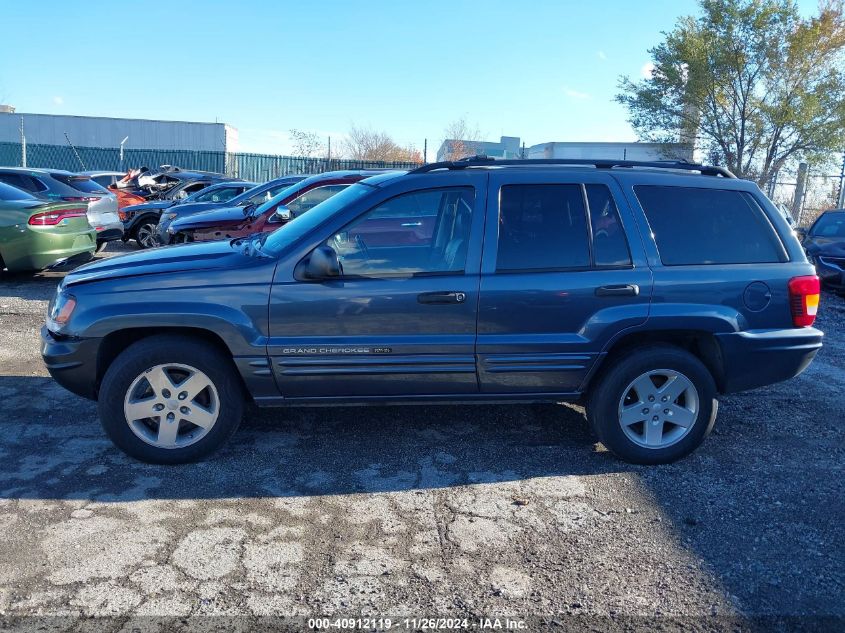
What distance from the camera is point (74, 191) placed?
1095 cm

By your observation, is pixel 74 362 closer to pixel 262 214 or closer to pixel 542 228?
pixel 542 228

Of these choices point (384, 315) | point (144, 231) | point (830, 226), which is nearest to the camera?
point (384, 315)

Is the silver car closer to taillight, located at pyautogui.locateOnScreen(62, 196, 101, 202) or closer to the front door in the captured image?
taillight, located at pyautogui.locateOnScreen(62, 196, 101, 202)

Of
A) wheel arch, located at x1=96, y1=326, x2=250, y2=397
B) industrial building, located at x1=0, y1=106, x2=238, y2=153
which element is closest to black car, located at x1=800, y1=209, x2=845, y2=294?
wheel arch, located at x1=96, y1=326, x2=250, y2=397

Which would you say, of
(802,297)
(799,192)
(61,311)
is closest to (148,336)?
(61,311)

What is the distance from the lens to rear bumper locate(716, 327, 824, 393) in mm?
4191

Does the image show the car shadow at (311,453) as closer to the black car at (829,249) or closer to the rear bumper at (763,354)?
the rear bumper at (763,354)

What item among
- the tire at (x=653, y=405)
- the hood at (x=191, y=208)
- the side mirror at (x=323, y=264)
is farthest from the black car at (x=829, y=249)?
the hood at (x=191, y=208)

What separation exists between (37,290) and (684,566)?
29.8 ft

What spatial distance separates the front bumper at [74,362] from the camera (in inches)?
156

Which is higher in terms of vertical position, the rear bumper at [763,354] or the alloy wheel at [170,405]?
the rear bumper at [763,354]

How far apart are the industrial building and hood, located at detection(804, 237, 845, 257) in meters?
28.2

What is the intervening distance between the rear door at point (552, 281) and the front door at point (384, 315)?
0.39 feet

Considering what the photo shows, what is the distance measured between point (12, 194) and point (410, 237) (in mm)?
7587
